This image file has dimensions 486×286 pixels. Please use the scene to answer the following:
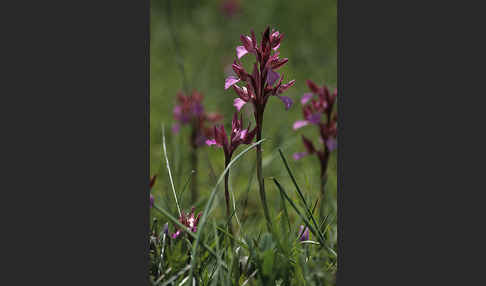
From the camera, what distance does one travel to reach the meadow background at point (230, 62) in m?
3.25

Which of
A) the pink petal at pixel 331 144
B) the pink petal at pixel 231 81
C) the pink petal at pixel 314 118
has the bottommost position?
the pink petal at pixel 331 144

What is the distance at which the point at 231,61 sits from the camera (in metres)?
4.39

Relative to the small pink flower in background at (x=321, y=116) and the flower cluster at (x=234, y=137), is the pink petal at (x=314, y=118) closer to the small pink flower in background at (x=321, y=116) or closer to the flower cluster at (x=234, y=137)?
the small pink flower in background at (x=321, y=116)

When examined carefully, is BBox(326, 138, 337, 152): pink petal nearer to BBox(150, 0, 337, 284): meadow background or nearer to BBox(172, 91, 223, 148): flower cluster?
BBox(150, 0, 337, 284): meadow background

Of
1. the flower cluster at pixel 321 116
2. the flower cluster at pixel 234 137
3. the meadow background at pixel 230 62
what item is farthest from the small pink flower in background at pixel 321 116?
the flower cluster at pixel 234 137

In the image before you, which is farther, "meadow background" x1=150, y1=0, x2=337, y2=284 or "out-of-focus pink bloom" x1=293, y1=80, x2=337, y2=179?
"meadow background" x1=150, y1=0, x2=337, y2=284

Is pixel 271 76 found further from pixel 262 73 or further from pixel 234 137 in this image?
pixel 234 137

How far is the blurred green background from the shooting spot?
10.8 feet

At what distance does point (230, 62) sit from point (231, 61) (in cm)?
3

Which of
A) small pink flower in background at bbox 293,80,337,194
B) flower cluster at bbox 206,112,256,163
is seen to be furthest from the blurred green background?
flower cluster at bbox 206,112,256,163

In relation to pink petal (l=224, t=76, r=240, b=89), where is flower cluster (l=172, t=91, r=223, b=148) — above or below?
below

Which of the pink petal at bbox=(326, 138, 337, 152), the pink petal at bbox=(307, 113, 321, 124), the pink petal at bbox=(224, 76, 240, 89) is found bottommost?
the pink petal at bbox=(326, 138, 337, 152)

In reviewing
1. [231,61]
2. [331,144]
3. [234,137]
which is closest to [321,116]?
[331,144]

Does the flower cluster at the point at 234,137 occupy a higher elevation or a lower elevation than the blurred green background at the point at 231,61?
lower
